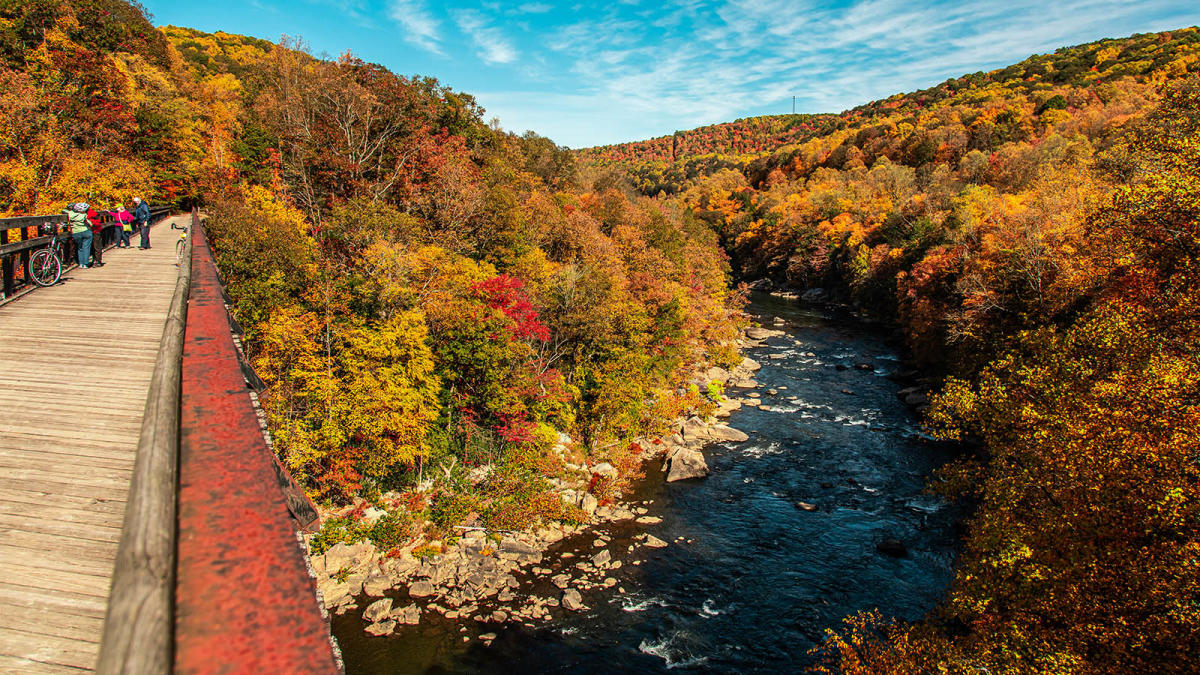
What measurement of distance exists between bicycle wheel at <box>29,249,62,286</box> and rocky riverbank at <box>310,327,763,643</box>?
11.9 metres

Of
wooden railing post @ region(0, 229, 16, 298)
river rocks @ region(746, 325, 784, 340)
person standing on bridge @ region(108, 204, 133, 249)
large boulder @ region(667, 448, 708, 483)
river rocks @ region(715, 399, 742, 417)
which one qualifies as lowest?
large boulder @ region(667, 448, 708, 483)

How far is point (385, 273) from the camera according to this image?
2414 centimetres

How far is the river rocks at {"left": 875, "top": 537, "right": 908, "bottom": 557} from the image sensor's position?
821 inches

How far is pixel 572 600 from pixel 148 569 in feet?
61.9

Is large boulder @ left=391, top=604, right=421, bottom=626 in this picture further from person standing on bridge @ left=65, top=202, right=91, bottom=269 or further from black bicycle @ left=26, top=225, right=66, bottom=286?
person standing on bridge @ left=65, top=202, right=91, bottom=269

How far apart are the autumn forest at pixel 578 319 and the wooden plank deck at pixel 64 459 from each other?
1.91m

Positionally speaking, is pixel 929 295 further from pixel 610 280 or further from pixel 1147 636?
pixel 1147 636

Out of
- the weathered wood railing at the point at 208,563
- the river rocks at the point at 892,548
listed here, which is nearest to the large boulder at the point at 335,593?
the weathered wood railing at the point at 208,563

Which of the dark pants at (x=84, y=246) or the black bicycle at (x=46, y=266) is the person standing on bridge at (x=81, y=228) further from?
the black bicycle at (x=46, y=266)

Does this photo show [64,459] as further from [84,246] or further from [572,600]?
[572,600]

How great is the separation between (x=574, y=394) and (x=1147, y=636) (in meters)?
23.3

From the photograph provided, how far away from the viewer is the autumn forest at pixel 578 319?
38.1 feet

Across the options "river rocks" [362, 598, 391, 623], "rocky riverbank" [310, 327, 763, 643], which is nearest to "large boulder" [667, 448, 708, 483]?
"rocky riverbank" [310, 327, 763, 643]

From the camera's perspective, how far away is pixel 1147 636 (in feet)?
31.3
